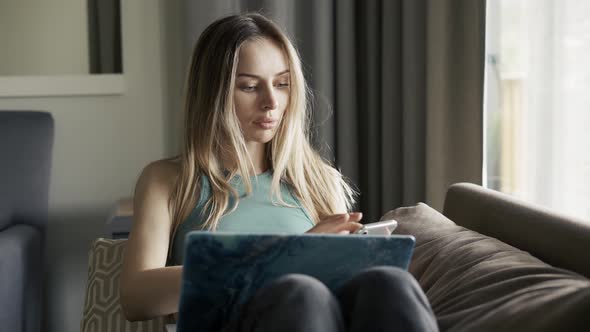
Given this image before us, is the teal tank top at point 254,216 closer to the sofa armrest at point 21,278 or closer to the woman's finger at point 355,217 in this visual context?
the woman's finger at point 355,217

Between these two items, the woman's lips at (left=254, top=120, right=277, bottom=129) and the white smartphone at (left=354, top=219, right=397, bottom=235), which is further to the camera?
the woman's lips at (left=254, top=120, right=277, bottom=129)

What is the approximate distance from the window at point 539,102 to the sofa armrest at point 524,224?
462 millimetres

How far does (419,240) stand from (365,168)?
138 centimetres

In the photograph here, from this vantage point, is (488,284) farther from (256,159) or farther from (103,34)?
(103,34)

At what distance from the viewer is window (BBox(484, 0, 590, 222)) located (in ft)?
6.82

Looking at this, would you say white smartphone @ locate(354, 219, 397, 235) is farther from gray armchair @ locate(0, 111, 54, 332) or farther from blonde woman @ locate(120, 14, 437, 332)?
gray armchair @ locate(0, 111, 54, 332)

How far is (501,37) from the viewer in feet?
7.78

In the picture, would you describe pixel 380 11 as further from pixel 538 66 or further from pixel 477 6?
pixel 538 66

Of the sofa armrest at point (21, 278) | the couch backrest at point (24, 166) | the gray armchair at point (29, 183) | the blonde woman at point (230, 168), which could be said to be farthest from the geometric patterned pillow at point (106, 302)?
the couch backrest at point (24, 166)

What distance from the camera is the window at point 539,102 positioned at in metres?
2.08

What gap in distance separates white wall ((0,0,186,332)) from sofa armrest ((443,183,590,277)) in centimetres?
142

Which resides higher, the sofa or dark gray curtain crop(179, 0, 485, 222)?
dark gray curtain crop(179, 0, 485, 222)

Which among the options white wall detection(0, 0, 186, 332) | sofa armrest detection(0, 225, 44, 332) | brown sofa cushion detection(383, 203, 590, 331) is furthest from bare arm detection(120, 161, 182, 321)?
white wall detection(0, 0, 186, 332)

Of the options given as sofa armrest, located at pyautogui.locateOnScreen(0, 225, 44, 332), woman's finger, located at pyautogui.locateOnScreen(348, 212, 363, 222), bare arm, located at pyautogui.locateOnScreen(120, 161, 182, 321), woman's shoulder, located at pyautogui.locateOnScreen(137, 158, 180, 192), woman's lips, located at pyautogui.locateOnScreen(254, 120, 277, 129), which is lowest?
sofa armrest, located at pyautogui.locateOnScreen(0, 225, 44, 332)
